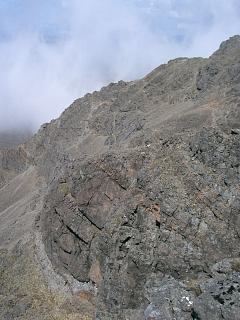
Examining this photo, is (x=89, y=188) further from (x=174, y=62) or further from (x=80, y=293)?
(x=174, y=62)

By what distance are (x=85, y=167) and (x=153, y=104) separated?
121ft

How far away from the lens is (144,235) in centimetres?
3475

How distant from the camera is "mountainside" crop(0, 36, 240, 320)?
1097 inches

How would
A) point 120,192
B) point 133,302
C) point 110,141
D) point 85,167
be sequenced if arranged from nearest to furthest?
point 133,302 < point 120,192 < point 85,167 < point 110,141

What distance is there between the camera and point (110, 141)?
75.2 metres

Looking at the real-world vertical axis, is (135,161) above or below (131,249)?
above

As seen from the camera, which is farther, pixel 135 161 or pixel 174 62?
pixel 174 62

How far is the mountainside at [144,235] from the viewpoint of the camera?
2788cm

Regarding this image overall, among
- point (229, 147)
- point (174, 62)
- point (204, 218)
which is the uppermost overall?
point (174, 62)

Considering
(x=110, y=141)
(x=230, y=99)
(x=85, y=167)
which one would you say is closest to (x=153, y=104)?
(x=110, y=141)

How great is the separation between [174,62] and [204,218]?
2463 inches

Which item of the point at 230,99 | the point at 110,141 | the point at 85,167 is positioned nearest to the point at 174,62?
the point at 110,141

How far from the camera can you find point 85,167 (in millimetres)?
46094

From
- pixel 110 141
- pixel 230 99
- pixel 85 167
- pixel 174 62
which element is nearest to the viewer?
pixel 85 167
